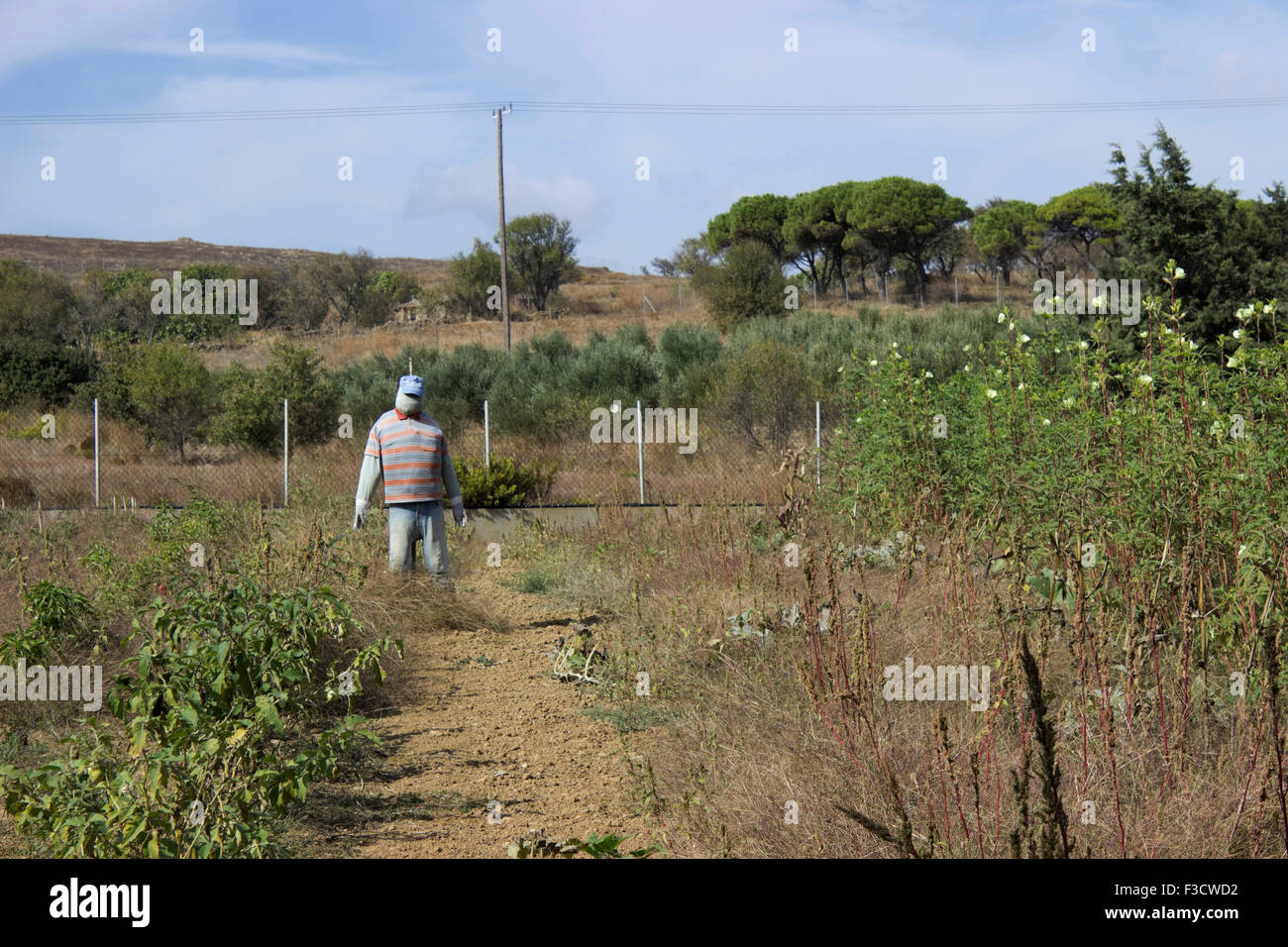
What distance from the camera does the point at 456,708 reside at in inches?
222

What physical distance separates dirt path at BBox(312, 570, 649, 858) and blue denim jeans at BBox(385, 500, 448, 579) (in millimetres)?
850

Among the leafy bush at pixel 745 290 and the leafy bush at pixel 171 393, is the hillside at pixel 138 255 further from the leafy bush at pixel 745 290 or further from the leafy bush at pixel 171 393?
the leafy bush at pixel 171 393

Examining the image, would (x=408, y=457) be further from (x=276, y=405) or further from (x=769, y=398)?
(x=276, y=405)

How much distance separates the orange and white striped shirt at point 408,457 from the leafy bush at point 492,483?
345 cm

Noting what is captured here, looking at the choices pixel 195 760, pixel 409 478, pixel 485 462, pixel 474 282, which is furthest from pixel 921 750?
pixel 474 282

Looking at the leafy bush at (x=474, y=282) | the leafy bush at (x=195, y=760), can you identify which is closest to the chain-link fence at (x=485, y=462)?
the leafy bush at (x=195, y=760)

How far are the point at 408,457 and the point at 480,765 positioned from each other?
11.1ft

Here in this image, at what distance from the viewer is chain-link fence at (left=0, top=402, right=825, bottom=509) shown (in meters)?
13.6

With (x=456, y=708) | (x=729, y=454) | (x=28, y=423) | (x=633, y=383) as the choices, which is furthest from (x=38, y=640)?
(x=28, y=423)

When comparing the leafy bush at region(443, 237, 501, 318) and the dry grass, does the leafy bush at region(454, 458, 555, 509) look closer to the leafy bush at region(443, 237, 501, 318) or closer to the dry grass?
the dry grass

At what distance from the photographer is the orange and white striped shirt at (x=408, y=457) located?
765 centimetres

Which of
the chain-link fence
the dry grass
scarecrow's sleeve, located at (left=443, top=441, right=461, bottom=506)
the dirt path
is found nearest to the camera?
the dry grass

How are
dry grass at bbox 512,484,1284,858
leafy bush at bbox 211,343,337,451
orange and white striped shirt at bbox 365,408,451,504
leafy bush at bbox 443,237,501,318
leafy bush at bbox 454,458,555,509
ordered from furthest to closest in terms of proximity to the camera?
leafy bush at bbox 443,237,501,318, leafy bush at bbox 211,343,337,451, leafy bush at bbox 454,458,555,509, orange and white striped shirt at bbox 365,408,451,504, dry grass at bbox 512,484,1284,858

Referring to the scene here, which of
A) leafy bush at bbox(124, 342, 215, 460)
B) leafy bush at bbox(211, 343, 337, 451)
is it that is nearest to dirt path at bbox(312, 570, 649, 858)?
leafy bush at bbox(211, 343, 337, 451)
